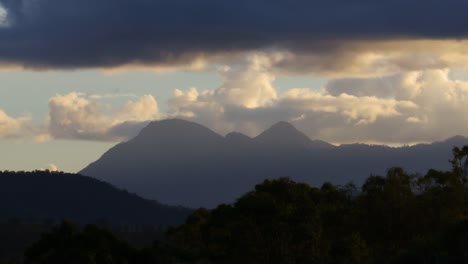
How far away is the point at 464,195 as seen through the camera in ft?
420

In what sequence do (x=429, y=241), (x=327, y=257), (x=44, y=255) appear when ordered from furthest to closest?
(x=327, y=257), (x=429, y=241), (x=44, y=255)

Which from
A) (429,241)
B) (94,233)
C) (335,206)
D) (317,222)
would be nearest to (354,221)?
(335,206)

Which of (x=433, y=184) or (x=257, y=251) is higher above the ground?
(x=433, y=184)

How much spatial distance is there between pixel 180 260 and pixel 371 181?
118 ft

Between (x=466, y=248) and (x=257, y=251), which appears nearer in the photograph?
(x=466, y=248)

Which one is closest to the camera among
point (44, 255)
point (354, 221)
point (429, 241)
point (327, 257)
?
point (44, 255)

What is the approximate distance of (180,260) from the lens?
3819 inches

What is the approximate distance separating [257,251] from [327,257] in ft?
22.2

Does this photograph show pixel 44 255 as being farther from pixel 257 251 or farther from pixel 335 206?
pixel 335 206

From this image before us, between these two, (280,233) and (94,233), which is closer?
(94,233)

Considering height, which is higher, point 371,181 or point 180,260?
point 371,181

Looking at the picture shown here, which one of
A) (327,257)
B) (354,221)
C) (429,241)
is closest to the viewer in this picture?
(429,241)

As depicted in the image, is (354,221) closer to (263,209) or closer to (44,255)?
(263,209)

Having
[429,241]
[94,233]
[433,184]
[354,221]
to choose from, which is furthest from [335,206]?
[94,233]
